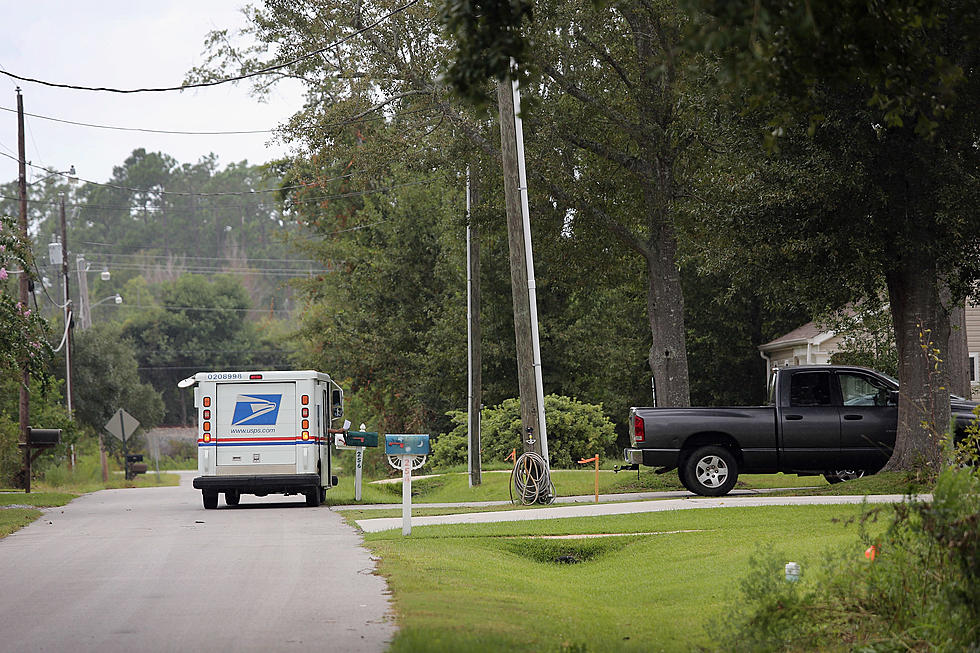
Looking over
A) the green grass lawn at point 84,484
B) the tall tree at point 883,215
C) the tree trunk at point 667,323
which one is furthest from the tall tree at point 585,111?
the green grass lawn at point 84,484

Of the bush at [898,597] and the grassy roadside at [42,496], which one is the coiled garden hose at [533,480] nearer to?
the grassy roadside at [42,496]

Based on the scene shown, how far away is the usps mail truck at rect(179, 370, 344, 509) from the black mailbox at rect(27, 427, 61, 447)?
33.8 ft

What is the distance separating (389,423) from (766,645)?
136ft

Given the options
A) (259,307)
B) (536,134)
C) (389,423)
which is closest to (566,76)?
(536,134)

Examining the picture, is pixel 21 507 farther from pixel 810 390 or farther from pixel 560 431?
pixel 810 390

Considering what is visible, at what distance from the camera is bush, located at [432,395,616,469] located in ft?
106

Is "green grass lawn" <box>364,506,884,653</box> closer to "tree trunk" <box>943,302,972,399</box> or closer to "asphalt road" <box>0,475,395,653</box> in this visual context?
"asphalt road" <box>0,475,395,653</box>

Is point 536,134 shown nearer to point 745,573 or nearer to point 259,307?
point 745,573

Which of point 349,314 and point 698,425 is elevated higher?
point 349,314

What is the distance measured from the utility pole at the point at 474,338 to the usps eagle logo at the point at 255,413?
676 centimetres

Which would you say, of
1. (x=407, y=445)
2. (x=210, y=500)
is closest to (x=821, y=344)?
(x=210, y=500)

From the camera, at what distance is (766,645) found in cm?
796

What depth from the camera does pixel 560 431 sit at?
32.7 m

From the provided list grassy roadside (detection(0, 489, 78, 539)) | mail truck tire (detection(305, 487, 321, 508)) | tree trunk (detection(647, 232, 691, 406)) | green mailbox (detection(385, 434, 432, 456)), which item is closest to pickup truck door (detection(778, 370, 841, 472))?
tree trunk (detection(647, 232, 691, 406))
